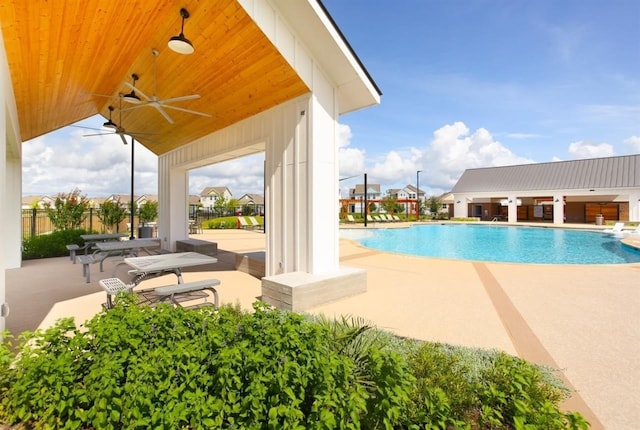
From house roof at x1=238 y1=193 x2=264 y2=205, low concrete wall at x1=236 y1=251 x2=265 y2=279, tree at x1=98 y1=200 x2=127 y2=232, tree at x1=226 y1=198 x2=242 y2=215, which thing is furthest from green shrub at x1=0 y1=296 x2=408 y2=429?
house roof at x1=238 y1=193 x2=264 y2=205

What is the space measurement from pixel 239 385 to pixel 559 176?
3757 cm

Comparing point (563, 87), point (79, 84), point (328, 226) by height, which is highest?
point (563, 87)

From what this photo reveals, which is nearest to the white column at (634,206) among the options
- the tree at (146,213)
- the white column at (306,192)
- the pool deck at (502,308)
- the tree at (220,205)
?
the pool deck at (502,308)

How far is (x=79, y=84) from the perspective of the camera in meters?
7.43

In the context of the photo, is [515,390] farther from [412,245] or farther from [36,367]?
[412,245]

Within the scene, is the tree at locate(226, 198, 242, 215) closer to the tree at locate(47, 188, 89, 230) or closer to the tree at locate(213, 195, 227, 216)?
the tree at locate(213, 195, 227, 216)

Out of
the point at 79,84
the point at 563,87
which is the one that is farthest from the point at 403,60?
the point at 79,84

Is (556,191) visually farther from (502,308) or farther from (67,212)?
(67,212)

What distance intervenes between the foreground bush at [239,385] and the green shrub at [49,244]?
1105 cm

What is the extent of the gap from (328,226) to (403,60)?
1182 cm

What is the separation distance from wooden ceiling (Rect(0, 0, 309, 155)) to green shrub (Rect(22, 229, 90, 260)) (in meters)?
4.51

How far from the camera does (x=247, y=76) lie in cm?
618

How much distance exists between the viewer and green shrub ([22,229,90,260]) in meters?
10.6

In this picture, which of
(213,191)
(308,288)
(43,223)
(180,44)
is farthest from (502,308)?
(213,191)
